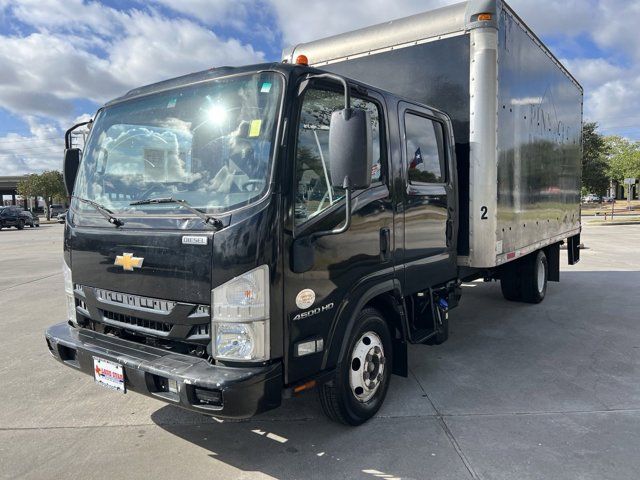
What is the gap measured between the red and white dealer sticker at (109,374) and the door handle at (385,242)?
1.90 meters

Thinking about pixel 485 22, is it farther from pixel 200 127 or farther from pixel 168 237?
pixel 168 237

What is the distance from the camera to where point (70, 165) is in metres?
3.94

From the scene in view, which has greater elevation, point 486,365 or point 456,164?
point 456,164

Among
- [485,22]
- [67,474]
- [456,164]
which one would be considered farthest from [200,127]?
[485,22]

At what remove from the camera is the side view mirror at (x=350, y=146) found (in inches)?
104

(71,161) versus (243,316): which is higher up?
(71,161)

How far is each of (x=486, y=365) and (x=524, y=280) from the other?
2.95 m

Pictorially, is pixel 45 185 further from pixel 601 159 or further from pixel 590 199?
pixel 590 199

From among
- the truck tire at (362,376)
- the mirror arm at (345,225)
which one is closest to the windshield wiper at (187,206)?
Result: the mirror arm at (345,225)

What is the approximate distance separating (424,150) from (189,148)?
6.72ft

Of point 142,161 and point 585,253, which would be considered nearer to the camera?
point 142,161

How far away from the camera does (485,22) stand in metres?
4.41

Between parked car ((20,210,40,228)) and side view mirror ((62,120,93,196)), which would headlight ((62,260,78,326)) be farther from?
parked car ((20,210,40,228))

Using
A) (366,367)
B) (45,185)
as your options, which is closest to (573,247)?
(366,367)
